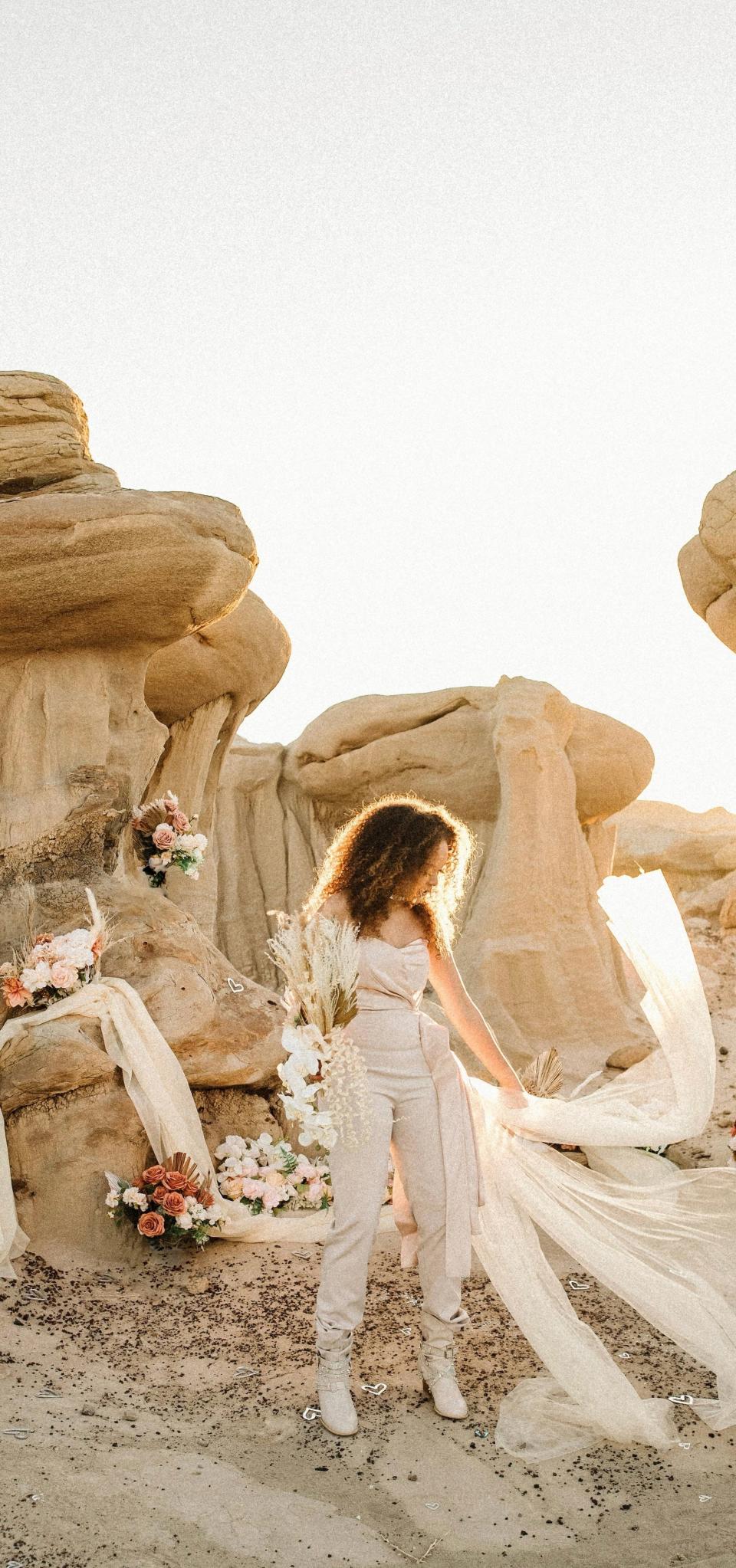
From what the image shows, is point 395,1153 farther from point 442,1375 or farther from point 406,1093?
point 442,1375

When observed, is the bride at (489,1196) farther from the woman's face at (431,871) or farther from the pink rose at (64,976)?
the pink rose at (64,976)

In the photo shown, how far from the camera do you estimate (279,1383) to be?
418 cm

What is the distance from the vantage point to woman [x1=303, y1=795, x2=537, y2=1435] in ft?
12.0

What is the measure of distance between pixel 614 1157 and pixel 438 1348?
8.43 ft

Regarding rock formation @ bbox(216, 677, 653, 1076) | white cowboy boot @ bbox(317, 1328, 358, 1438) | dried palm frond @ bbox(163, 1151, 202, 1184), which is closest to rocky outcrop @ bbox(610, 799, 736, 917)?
rock formation @ bbox(216, 677, 653, 1076)

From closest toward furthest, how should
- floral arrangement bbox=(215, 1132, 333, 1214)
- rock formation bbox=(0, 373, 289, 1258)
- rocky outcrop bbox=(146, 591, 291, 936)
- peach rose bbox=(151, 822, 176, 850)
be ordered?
floral arrangement bbox=(215, 1132, 333, 1214)
rock formation bbox=(0, 373, 289, 1258)
peach rose bbox=(151, 822, 176, 850)
rocky outcrop bbox=(146, 591, 291, 936)

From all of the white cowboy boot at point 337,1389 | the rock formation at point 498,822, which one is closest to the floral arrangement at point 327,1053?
the white cowboy boot at point 337,1389

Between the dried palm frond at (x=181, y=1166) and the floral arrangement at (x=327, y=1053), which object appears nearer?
the floral arrangement at (x=327, y=1053)

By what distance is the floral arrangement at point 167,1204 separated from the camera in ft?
17.6

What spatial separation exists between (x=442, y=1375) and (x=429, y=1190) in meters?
0.61

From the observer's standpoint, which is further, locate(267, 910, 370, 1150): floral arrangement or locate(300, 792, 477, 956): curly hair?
locate(300, 792, 477, 956): curly hair

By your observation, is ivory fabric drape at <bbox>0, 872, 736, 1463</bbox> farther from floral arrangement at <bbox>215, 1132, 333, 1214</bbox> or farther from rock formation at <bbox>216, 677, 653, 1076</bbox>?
rock formation at <bbox>216, 677, 653, 1076</bbox>

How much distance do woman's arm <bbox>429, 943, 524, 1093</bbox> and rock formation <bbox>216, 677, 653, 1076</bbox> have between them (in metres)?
5.69

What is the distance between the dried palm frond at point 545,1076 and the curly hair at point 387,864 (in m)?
3.88
